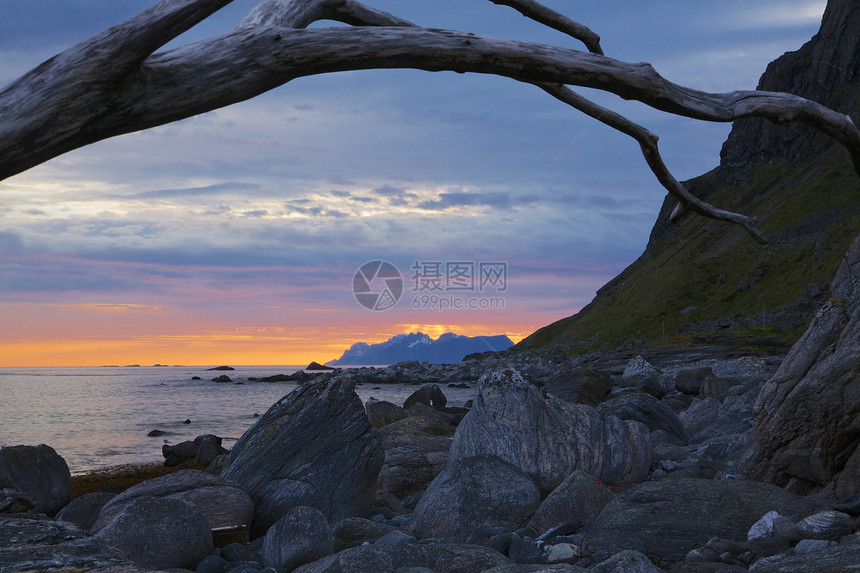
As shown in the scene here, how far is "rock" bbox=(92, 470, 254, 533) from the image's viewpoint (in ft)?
35.4

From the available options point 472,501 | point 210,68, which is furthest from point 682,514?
point 210,68

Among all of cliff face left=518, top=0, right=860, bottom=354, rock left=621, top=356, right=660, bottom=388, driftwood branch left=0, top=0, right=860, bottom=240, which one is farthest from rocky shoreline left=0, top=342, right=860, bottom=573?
cliff face left=518, top=0, right=860, bottom=354

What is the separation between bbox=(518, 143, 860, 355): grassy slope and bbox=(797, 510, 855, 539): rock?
91.6 meters

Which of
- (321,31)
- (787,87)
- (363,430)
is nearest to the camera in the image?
(321,31)

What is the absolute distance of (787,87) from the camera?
163250mm

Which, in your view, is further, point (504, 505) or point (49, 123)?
point (504, 505)

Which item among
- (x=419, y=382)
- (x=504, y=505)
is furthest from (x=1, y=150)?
(x=419, y=382)

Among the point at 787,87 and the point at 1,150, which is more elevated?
the point at 787,87

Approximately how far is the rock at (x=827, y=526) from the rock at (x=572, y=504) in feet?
10.1

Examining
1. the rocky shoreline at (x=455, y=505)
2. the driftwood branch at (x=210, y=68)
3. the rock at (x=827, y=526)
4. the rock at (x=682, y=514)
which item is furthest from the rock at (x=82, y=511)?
the rock at (x=827, y=526)

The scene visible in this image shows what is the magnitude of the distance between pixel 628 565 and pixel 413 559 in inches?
95.1

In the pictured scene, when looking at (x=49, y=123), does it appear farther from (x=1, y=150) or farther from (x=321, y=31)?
(x=321, y=31)

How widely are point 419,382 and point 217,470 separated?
9286cm

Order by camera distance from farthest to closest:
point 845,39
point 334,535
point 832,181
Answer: point 845,39 → point 832,181 → point 334,535
